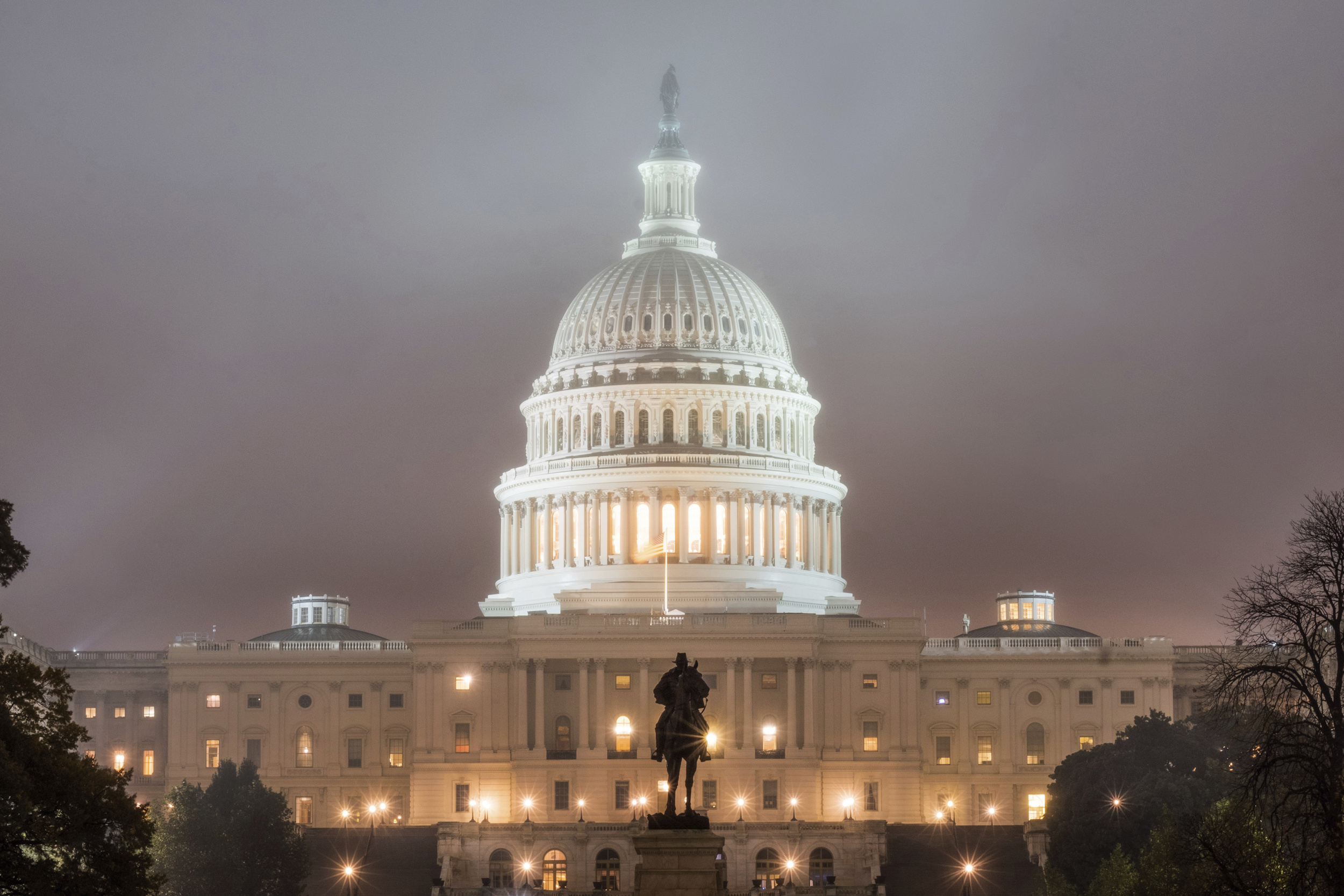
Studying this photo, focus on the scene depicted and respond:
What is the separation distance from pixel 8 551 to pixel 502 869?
2716 inches

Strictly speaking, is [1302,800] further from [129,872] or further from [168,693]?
[168,693]

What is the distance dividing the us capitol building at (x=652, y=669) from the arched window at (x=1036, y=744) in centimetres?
17

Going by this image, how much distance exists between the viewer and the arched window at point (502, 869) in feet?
402

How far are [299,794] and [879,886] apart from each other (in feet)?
156

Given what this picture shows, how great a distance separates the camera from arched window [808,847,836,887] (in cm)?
12294

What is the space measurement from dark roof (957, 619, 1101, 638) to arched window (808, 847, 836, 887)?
32.4 meters

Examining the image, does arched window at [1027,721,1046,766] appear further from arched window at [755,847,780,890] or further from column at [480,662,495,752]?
column at [480,662,495,752]

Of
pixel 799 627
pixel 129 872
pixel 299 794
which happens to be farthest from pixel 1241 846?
pixel 299 794

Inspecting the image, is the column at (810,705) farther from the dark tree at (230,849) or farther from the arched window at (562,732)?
the dark tree at (230,849)

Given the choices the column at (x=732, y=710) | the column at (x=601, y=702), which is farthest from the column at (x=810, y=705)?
the column at (x=601, y=702)

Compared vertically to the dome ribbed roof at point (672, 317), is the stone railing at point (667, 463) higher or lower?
lower

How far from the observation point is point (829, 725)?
14112cm

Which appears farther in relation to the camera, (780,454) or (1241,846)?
(780,454)

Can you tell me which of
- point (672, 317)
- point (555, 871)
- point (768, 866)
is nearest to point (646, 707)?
point (555, 871)
